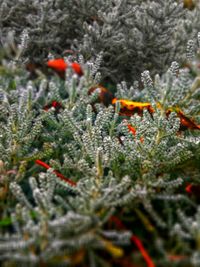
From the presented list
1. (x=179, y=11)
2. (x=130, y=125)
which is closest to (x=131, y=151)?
(x=130, y=125)

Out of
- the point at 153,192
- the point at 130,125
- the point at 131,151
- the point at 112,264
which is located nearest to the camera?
the point at 112,264

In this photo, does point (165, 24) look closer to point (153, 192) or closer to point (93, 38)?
point (93, 38)

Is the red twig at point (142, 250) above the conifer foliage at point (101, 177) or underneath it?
underneath

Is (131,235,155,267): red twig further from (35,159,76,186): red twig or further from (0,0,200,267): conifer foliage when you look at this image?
(35,159,76,186): red twig

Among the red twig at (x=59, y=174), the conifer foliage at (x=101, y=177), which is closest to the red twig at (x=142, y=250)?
the conifer foliage at (x=101, y=177)

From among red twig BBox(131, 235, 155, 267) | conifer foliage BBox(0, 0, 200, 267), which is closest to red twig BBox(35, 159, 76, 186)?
conifer foliage BBox(0, 0, 200, 267)

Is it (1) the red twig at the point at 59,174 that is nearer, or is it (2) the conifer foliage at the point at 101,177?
(2) the conifer foliage at the point at 101,177

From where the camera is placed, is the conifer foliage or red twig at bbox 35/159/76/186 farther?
red twig at bbox 35/159/76/186

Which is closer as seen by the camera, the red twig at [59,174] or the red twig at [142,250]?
the red twig at [142,250]

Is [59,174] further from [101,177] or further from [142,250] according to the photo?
[142,250]

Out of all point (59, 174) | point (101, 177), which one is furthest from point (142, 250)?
point (59, 174)

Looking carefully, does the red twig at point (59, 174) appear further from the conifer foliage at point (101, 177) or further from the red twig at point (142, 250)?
the red twig at point (142, 250)
